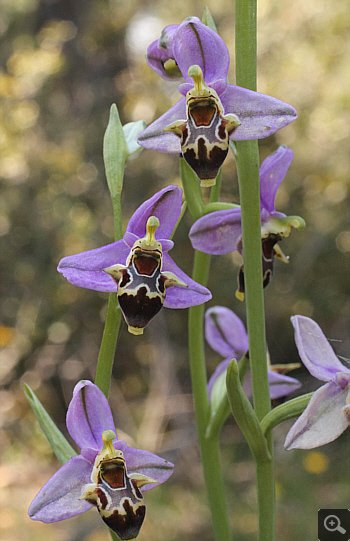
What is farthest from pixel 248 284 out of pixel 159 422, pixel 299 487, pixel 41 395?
pixel 41 395

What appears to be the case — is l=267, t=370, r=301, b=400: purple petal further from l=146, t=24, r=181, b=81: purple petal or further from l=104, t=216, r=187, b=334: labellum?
l=146, t=24, r=181, b=81: purple petal

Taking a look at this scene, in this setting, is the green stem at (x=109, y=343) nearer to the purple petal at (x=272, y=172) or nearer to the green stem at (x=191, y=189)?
the green stem at (x=191, y=189)

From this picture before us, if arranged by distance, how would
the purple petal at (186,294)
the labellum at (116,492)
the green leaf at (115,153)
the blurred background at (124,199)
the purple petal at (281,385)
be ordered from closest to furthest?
the labellum at (116,492), the purple petal at (186,294), the green leaf at (115,153), the purple petal at (281,385), the blurred background at (124,199)

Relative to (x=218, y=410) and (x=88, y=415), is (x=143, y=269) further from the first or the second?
(x=218, y=410)

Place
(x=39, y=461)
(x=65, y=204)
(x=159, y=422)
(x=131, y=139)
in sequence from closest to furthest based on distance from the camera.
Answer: (x=131, y=139) < (x=39, y=461) < (x=159, y=422) < (x=65, y=204)

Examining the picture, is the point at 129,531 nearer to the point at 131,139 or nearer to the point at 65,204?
the point at 131,139

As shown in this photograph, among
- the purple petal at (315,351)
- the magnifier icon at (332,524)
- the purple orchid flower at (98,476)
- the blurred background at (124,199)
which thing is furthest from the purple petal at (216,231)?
the blurred background at (124,199)
